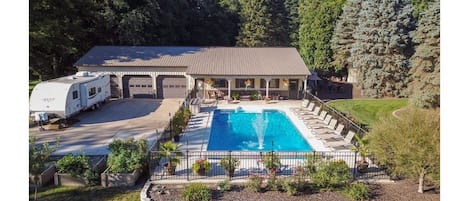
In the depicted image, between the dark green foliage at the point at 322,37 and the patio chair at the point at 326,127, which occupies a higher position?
the dark green foliage at the point at 322,37

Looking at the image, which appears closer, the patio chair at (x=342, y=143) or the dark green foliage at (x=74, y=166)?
the dark green foliage at (x=74, y=166)

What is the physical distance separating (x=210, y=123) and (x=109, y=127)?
5.83 meters

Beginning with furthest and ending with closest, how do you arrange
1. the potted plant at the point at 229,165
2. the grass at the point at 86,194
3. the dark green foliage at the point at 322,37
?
the dark green foliage at the point at 322,37, the potted plant at the point at 229,165, the grass at the point at 86,194

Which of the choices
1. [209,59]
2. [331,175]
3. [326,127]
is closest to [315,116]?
[326,127]

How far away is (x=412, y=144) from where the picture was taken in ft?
35.1

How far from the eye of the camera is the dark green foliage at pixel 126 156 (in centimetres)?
1229

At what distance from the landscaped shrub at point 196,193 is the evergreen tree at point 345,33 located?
29.7m

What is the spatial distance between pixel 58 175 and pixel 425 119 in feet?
40.1

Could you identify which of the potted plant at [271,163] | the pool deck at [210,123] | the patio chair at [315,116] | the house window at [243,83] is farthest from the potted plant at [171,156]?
the house window at [243,83]

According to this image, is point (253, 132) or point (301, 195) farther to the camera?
point (253, 132)

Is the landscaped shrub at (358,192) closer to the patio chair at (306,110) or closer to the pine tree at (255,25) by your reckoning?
the patio chair at (306,110)

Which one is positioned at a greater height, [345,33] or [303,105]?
[345,33]

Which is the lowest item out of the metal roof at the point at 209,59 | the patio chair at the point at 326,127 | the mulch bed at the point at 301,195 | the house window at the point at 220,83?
the mulch bed at the point at 301,195

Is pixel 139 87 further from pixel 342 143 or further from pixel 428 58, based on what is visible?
pixel 428 58
